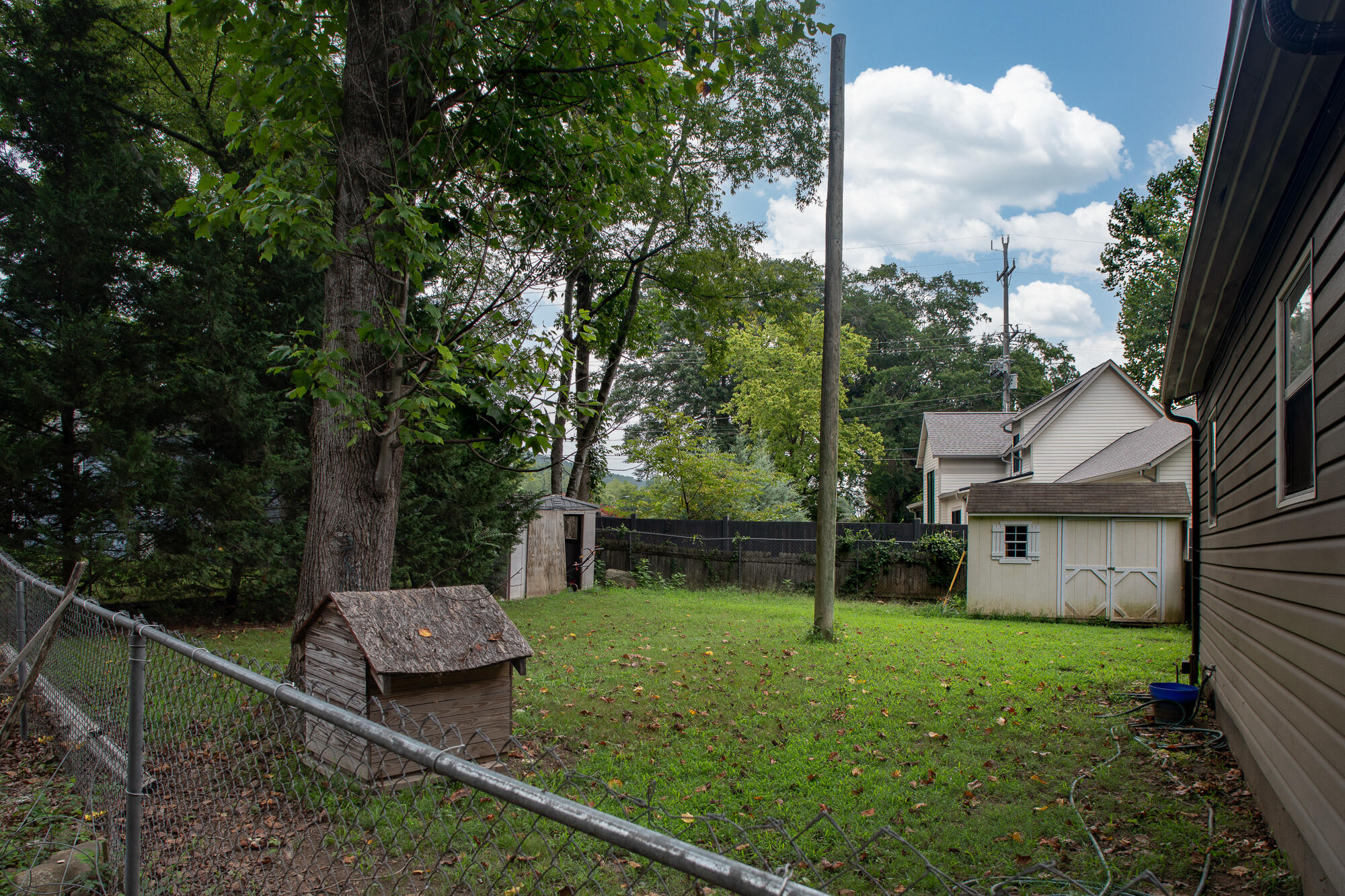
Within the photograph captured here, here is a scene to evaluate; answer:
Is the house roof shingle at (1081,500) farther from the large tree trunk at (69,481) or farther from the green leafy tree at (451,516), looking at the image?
the large tree trunk at (69,481)

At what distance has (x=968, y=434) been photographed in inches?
1109

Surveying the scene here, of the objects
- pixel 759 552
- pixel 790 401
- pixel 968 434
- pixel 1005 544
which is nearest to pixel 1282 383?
pixel 1005 544

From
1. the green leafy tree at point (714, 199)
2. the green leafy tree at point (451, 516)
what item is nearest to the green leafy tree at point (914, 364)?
the green leafy tree at point (714, 199)

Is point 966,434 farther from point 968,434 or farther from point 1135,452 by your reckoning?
point 1135,452

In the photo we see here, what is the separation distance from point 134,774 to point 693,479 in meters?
20.9

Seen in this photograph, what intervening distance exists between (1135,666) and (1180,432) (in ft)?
33.1

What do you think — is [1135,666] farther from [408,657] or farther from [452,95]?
[452,95]

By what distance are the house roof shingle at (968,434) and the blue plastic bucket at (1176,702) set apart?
21.8 metres

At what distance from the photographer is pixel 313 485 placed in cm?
569

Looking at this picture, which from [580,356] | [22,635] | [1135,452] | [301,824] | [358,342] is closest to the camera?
[301,824]

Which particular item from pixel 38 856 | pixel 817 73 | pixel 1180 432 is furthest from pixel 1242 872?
pixel 817 73

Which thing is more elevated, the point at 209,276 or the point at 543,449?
the point at 209,276

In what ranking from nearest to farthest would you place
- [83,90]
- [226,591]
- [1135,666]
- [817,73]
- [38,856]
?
[38,856]
[1135,666]
[83,90]
[226,591]
[817,73]

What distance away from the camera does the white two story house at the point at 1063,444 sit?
57.4 ft
